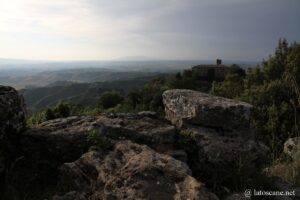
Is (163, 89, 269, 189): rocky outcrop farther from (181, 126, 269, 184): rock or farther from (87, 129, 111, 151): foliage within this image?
(87, 129, 111, 151): foliage

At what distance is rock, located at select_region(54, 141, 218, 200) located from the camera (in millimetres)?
3563

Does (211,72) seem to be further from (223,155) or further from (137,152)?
(137,152)

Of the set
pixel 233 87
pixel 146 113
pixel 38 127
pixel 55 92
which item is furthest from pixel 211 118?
pixel 55 92

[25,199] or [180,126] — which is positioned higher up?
[180,126]

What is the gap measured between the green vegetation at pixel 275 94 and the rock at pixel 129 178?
7.21 feet

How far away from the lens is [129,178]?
12.4 ft

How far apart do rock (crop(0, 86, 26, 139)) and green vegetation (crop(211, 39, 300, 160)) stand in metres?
4.12

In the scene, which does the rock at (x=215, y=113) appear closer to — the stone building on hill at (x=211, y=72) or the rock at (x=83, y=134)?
the rock at (x=83, y=134)

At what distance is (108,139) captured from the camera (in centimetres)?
507

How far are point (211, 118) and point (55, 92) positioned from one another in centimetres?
18938

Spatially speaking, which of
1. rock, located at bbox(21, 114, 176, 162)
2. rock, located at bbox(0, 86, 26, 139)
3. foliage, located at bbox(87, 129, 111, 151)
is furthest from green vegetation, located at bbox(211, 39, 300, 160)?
rock, located at bbox(0, 86, 26, 139)

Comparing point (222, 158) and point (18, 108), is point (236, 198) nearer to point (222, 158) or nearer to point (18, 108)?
point (222, 158)

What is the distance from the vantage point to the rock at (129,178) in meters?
3.56

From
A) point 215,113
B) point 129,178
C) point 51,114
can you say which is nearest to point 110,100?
point 51,114
